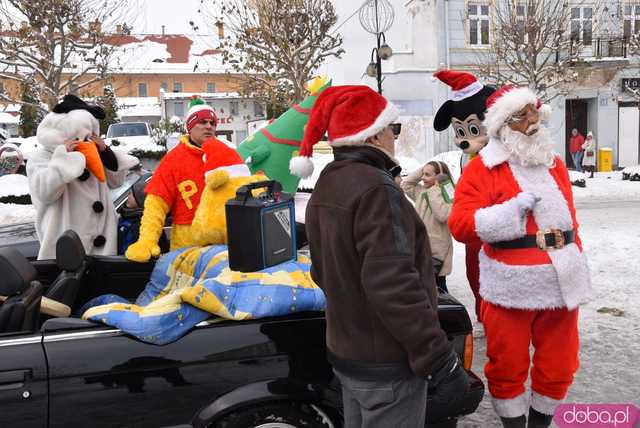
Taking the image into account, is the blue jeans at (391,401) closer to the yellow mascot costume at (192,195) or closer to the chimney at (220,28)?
the yellow mascot costume at (192,195)

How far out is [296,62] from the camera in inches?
731

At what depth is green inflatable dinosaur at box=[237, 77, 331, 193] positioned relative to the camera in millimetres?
7227

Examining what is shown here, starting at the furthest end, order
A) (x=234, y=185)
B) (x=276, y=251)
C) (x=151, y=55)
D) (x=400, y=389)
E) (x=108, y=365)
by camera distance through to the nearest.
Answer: (x=151, y=55) < (x=234, y=185) < (x=276, y=251) < (x=108, y=365) < (x=400, y=389)

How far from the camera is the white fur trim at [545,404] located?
3.02 meters

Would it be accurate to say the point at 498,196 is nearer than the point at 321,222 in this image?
No

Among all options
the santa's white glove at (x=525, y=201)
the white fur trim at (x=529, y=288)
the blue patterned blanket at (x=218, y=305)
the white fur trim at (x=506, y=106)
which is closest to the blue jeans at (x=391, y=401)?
the blue patterned blanket at (x=218, y=305)

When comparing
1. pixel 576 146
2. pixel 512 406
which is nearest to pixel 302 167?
pixel 512 406

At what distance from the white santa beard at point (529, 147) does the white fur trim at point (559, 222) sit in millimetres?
51

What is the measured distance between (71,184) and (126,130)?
2112cm

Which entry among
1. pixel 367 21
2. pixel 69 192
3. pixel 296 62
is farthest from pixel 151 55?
pixel 69 192

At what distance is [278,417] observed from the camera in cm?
254

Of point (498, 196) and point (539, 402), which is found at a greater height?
point (498, 196)

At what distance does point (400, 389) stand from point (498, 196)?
1.32 m

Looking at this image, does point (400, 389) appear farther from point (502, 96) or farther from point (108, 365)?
point (502, 96)
